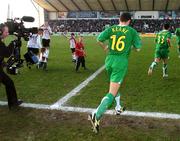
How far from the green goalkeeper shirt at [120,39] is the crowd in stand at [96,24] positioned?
56873 mm

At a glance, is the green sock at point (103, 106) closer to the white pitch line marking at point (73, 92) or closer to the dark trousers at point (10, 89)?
the white pitch line marking at point (73, 92)

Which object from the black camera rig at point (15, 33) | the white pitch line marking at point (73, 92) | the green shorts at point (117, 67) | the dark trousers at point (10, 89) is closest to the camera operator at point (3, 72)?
the dark trousers at point (10, 89)

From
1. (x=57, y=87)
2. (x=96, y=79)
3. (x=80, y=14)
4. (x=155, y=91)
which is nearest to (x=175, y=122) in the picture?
(x=155, y=91)

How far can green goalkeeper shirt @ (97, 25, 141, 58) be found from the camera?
722cm

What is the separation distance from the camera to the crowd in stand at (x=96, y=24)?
64.4 meters

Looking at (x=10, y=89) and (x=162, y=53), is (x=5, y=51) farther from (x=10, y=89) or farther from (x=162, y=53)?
(x=162, y=53)

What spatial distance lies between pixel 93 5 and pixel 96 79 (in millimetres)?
57597

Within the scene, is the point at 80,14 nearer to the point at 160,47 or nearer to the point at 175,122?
the point at 160,47

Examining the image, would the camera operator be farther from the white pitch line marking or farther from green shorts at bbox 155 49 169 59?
green shorts at bbox 155 49 169 59

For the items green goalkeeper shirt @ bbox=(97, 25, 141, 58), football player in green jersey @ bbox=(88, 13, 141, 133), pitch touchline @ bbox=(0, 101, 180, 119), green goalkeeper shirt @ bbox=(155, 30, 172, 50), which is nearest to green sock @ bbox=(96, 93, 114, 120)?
football player in green jersey @ bbox=(88, 13, 141, 133)

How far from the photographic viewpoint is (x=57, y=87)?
11422mm

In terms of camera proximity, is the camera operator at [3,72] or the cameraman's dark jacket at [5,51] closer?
the camera operator at [3,72]

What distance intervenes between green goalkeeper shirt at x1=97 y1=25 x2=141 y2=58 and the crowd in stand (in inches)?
2239

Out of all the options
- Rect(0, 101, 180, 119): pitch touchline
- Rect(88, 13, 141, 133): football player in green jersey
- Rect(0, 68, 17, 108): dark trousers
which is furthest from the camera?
Rect(0, 68, 17, 108): dark trousers
